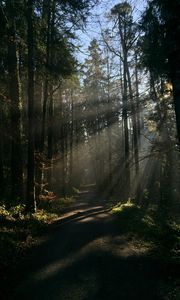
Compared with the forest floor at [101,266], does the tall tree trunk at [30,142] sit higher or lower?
higher

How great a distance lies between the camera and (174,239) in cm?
1127

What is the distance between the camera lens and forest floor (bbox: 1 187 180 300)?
677cm

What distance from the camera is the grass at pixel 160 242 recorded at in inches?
285

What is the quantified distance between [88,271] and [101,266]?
1.76 ft

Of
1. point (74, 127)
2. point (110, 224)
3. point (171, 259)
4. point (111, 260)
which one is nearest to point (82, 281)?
point (111, 260)

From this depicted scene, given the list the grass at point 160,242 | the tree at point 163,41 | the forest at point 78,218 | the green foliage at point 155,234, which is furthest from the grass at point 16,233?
the tree at point 163,41

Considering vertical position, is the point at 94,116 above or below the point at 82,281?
above

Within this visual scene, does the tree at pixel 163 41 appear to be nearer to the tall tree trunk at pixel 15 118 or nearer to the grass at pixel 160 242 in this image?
the grass at pixel 160 242

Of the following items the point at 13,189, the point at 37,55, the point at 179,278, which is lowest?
the point at 179,278

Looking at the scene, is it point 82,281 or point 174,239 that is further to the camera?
point 174,239

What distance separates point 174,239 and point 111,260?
9.95ft

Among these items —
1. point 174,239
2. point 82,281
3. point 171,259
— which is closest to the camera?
point 82,281

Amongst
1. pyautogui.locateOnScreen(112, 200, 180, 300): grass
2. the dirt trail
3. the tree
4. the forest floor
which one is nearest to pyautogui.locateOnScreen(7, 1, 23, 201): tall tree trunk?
the forest floor

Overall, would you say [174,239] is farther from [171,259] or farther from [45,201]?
[45,201]
